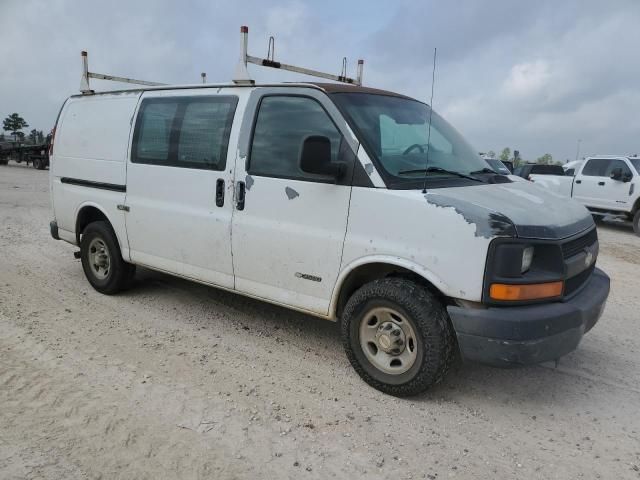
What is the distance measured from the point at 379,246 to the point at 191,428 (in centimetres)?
164

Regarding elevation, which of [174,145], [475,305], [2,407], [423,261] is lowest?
[2,407]

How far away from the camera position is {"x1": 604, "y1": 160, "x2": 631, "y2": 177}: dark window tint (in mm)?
→ 13031

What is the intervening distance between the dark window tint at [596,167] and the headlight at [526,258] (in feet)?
39.9

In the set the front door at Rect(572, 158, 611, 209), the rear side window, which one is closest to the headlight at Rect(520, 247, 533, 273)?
the rear side window

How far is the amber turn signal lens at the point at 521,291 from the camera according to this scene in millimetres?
3127

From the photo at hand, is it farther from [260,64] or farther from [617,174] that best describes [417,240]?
[617,174]

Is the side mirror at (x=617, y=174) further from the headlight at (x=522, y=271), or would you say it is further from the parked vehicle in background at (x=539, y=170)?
the headlight at (x=522, y=271)

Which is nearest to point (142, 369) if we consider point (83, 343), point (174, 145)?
point (83, 343)

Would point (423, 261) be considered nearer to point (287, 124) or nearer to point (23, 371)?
point (287, 124)

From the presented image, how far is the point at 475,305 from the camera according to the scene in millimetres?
3250

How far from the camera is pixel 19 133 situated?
100 ft

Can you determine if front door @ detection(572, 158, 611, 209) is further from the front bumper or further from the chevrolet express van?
the front bumper

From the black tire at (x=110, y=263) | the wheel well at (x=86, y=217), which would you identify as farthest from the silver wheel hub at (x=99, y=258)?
the wheel well at (x=86, y=217)

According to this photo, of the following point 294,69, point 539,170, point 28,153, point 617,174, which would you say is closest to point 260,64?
point 294,69
